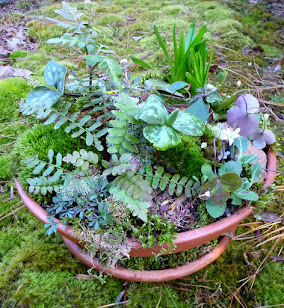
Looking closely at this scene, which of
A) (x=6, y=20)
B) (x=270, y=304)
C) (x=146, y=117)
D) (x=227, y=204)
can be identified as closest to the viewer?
(x=146, y=117)

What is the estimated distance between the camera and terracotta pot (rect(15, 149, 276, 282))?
1.23m

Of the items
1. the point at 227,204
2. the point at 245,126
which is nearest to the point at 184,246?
the point at 227,204

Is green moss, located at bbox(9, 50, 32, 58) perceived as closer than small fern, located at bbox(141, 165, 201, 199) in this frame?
No

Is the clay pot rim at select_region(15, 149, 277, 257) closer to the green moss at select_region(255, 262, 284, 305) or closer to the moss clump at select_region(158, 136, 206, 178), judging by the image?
the moss clump at select_region(158, 136, 206, 178)

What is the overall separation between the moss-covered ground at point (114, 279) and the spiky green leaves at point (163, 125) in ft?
2.51

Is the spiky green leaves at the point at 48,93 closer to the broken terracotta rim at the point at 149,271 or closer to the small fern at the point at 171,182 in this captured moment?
the small fern at the point at 171,182

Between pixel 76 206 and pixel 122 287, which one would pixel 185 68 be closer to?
pixel 76 206

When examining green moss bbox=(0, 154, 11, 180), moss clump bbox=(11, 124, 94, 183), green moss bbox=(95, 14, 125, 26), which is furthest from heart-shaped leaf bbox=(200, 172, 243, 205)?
green moss bbox=(95, 14, 125, 26)

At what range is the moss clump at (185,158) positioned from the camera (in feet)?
4.44

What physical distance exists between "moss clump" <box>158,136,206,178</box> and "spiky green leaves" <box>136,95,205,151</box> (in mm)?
165

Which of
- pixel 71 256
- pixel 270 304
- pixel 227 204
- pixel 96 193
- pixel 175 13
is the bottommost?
pixel 270 304

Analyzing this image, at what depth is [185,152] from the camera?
1.36 meters

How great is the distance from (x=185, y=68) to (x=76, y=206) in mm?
1107

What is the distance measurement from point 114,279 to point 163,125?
0.99 meters
